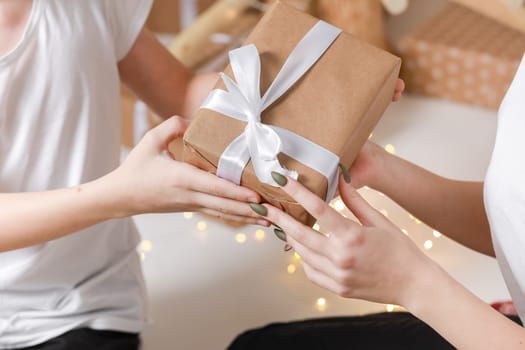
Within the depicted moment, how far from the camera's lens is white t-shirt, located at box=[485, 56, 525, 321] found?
2.84 ft

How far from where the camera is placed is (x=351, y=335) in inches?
44.7

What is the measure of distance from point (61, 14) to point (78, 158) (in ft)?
0.61

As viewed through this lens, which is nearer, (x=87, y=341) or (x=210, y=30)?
(x=87, y=341)

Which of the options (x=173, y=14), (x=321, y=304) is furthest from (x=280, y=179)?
(x=173, y=14)

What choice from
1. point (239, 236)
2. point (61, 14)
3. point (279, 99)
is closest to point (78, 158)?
point (61, 14)

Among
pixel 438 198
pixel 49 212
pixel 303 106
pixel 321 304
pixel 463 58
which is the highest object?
pixel 303 106

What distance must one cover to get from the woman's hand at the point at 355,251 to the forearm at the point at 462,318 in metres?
0.01

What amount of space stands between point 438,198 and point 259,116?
1.15ft

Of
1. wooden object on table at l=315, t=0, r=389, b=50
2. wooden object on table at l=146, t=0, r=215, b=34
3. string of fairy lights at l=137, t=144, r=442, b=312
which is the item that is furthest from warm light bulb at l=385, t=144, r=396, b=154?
wooden object on table at l=146, t=0, r=215, b=34

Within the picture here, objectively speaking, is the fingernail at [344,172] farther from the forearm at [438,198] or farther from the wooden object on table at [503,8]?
the wooden object on table at [503,8]

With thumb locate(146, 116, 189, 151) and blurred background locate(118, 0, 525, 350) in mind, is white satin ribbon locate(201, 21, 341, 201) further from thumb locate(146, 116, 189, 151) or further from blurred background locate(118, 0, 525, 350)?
blurred background locate(118, 0, 525, 350)

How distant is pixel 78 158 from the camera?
3.42 ft

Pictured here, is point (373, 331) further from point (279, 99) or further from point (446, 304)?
point (279, 99)

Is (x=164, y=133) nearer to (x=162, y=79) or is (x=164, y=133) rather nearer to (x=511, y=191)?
(x=162, y=79)
